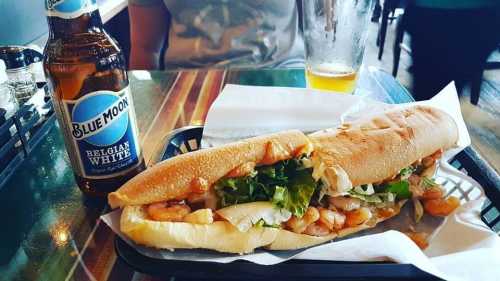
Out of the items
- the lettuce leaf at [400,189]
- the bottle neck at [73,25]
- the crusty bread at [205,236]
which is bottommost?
the lettuce leaf at [400,189]

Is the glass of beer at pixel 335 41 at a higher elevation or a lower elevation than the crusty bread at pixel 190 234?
higher

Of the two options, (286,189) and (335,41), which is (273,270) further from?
(335,41)

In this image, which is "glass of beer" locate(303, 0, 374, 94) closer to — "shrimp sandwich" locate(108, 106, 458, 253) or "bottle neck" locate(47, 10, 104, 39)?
"shrimp sandwich" locate(108, 106, 458, 253)

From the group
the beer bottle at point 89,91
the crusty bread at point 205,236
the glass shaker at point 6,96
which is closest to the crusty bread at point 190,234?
the crusty bread at point 205,236

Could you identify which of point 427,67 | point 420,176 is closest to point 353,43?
point 420,176

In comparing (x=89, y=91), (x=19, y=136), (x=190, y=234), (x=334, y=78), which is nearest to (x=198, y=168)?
(x=190, y=234)

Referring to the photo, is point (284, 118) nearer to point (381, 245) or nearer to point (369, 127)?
point (369, 127)

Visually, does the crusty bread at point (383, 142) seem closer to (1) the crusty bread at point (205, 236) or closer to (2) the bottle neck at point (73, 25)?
(1) the crusty bread at point (205, 236)

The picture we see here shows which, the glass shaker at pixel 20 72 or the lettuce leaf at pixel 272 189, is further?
the glass shaker at pixel 20 72
